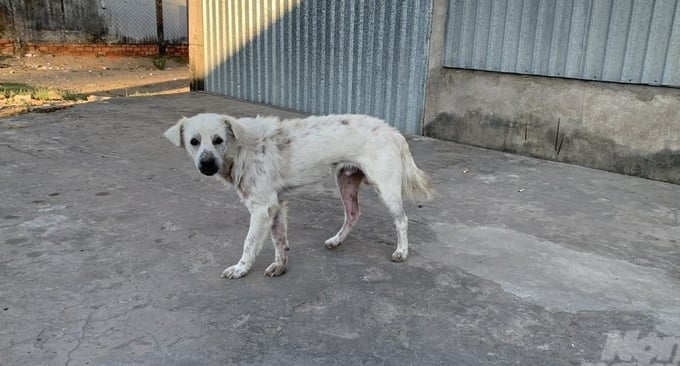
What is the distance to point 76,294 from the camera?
116 inches

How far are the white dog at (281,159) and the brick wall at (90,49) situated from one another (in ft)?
47.7

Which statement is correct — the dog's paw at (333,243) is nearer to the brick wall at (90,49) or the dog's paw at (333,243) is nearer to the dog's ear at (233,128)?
the dog's ear at (233,128)

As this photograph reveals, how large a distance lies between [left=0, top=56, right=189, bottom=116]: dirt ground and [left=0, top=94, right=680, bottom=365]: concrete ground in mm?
4453

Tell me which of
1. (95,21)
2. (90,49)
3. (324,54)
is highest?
(95,21)

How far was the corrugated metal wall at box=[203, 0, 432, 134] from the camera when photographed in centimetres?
720

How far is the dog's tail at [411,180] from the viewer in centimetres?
350

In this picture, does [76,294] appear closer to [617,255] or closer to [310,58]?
[617,255]

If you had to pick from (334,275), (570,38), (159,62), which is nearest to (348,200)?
(334,275)

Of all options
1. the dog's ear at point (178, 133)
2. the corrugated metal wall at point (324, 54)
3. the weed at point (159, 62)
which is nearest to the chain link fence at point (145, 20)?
the weed at point (159, 62)

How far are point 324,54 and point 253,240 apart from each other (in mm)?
5636

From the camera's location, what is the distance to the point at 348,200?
12.3 ft

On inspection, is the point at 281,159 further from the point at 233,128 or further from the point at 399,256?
the point at 399,256

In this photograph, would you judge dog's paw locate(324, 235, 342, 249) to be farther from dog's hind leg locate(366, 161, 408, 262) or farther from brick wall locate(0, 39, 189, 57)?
brick wall locate(0, 39, 189, 57)

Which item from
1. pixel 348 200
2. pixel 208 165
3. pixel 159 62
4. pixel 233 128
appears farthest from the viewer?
pixel 159 62
